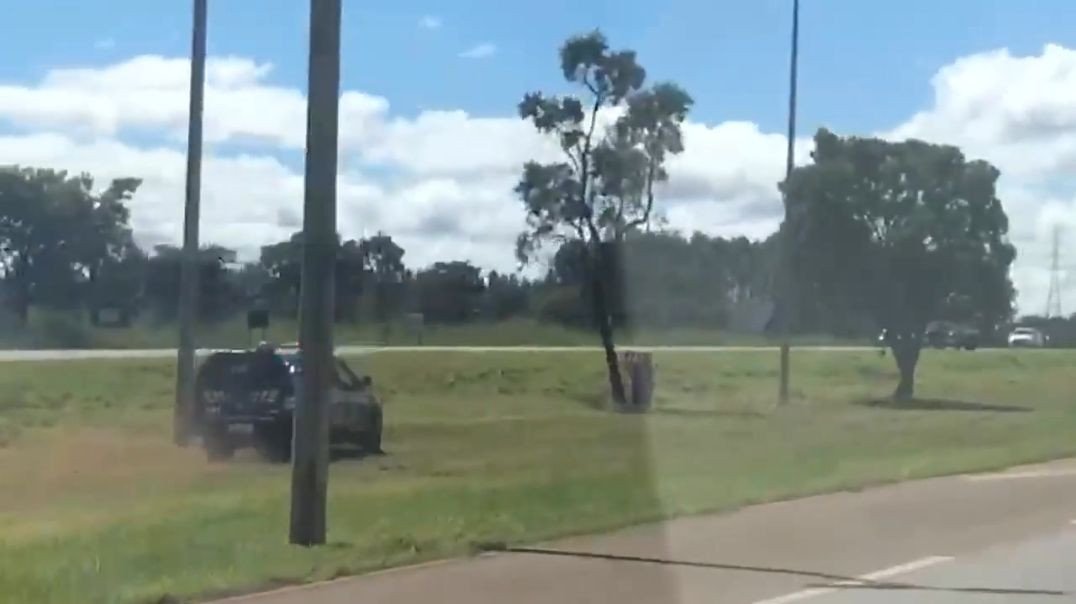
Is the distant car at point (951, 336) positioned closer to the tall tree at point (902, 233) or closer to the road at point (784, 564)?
the tall tree at point (902, 233)

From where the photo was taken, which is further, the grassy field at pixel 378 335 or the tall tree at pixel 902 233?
the grassy field at pixel 378 335

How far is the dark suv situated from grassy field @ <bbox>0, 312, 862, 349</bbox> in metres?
21.6

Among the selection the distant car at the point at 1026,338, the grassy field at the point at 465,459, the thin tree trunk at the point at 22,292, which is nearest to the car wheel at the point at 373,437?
the grassy field at the point at 465,459

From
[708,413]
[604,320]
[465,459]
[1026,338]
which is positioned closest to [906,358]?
[604,320]

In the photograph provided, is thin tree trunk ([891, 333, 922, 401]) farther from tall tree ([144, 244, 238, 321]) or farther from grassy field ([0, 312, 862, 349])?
tall tree ([144, 244, 238, 321])

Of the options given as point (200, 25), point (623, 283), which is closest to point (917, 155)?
point (623, 283)

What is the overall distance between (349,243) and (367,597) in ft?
174

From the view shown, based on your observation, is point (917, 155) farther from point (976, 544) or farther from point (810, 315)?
point (976, 544)

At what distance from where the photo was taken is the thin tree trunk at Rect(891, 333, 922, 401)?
54094 millimetres

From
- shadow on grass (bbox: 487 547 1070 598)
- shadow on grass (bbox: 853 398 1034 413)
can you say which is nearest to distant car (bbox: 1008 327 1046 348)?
shadow on grass (bbox: 853 398 1034 413)

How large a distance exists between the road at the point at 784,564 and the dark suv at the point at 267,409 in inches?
401

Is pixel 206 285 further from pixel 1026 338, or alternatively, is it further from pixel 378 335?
pixel 1026 338

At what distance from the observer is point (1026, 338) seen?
10119 centimetres

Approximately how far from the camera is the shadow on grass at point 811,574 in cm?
1377
